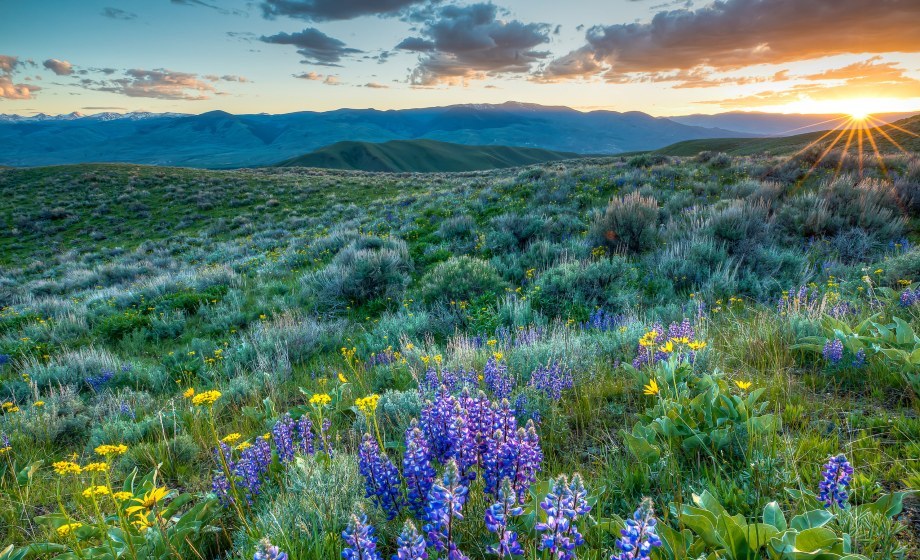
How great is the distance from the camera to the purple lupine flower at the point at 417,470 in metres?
1.67

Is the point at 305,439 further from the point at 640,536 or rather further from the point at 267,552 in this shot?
the point at 640,536

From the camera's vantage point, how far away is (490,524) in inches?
53.4

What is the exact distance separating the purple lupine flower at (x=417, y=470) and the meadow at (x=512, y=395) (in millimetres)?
13

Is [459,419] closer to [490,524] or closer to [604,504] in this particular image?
[490,524]

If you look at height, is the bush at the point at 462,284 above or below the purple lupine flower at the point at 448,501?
below

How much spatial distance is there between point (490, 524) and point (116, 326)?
931 cm

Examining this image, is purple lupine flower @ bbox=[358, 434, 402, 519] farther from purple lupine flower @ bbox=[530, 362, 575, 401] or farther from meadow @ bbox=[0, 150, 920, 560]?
purple lupine flower @ bbox=[530, 362, 575, 401]

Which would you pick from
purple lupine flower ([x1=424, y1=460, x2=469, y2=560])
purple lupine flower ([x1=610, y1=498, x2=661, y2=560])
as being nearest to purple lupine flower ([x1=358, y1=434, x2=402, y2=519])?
purple lupine flower ([x1=424, y1=460, x2=469, y2=560])

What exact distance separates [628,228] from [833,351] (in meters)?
6.04

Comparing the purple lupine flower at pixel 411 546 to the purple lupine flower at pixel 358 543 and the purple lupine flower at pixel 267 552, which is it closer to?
the purple lupine flower at pixel 358 543

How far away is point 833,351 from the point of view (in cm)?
315

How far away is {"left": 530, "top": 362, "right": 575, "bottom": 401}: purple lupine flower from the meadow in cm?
4

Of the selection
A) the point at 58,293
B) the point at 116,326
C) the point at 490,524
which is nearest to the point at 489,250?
the point at 116,326

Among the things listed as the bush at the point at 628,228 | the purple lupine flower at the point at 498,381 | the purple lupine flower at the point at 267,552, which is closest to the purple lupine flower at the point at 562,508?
the purple lupine flower at the point at 267,552
